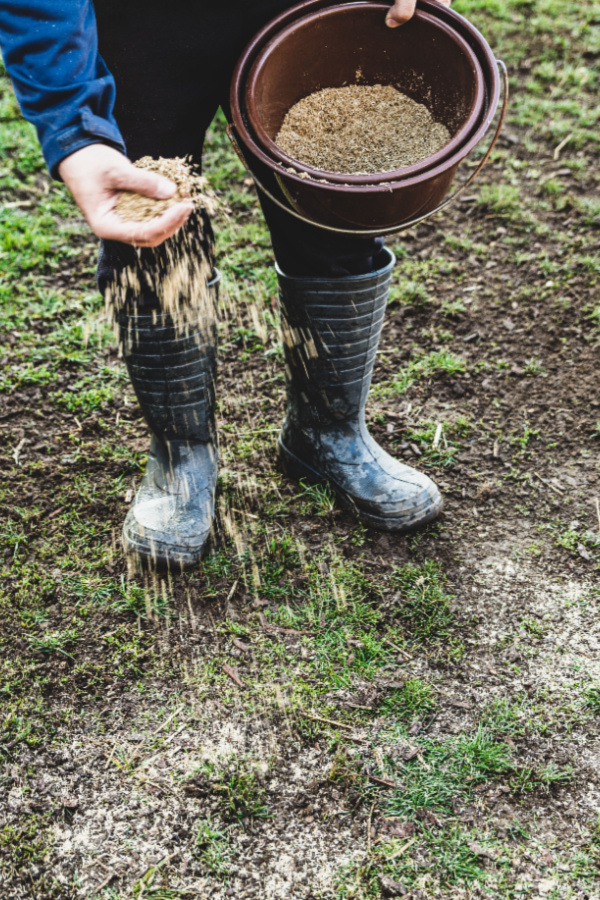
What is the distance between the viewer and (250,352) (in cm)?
281

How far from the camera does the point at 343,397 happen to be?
212 centimetres

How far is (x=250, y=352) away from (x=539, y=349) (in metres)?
1.04

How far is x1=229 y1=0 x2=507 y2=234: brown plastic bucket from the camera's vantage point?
5.05 ft

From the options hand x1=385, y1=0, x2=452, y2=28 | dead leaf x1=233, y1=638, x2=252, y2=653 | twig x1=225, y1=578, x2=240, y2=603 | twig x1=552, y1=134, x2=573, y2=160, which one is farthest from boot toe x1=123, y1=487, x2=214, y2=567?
twig x1=552, y1=134, x2=573, y2=160

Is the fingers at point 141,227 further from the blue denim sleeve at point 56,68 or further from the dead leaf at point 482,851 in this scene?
the dead leaf at point 482,851

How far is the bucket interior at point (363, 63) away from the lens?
1.64 m

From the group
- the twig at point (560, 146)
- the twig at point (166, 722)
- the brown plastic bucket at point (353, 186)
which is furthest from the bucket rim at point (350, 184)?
the twig at point (560, 146)

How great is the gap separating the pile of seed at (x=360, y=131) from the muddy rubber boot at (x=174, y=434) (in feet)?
1.43

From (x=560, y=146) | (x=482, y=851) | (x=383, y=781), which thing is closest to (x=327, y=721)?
(x=383, y=781)

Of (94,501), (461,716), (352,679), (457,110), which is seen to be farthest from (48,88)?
(461,716)

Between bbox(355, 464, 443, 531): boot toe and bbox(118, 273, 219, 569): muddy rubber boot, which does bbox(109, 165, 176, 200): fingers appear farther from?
bbox(355, 464, 443, 531): boot toe

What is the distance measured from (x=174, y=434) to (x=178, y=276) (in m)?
0.46

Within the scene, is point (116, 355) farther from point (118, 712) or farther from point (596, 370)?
point (596, 370)

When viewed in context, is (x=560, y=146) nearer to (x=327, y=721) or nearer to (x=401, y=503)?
(x=401, y=503)
